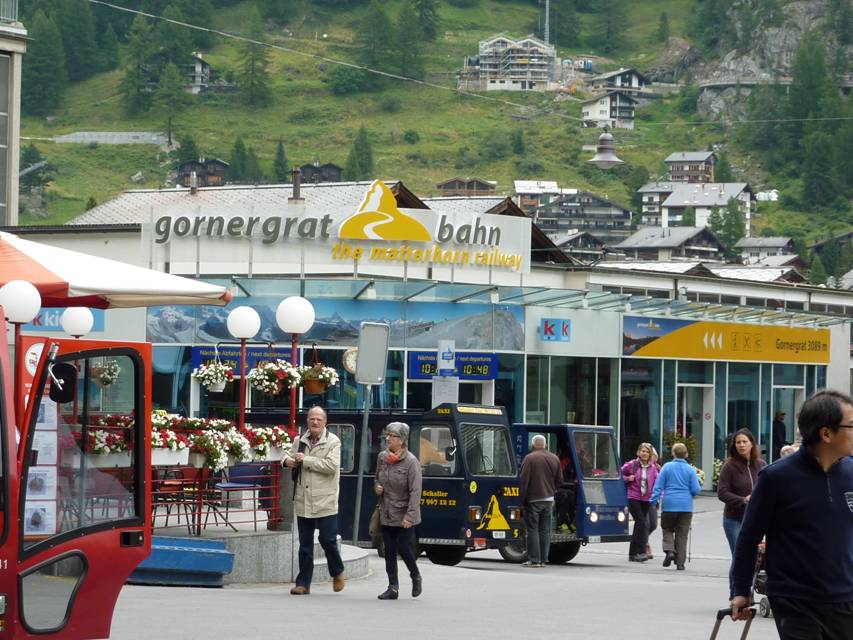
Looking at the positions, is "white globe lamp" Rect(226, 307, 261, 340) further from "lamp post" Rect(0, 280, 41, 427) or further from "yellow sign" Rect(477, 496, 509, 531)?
"lamp post" Rect(0, 280, 41, 427)

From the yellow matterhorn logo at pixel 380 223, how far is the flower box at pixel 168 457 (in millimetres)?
24642

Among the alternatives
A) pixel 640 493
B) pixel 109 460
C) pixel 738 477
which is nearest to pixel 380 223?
pixel 640 493

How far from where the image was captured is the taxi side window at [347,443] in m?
22.6

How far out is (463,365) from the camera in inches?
1358

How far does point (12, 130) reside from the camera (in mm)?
33250

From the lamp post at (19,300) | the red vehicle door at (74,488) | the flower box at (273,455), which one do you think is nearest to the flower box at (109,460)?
the red vehicle door at (74,488)

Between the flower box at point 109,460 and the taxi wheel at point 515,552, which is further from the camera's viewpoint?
the taxi wheel at point 515,552

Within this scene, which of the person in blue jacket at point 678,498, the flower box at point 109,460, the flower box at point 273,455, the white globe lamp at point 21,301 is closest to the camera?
the flower box at point 109,460

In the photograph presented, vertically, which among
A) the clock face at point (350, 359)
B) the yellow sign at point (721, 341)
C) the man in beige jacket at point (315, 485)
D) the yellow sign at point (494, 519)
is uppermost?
the yellow sign at point (721, 341)

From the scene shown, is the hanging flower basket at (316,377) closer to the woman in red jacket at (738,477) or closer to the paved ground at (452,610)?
the paved ground at (452,610)

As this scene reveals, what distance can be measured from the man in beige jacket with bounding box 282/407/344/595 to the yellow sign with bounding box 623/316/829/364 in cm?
2433

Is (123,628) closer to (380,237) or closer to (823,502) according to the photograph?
(823,502)

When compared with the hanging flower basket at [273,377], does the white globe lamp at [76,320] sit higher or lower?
higher

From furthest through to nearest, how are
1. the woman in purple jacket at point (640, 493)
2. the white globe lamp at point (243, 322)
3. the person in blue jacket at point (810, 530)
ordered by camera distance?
the woman in purple jacket at point (640, 493) → the white globe lamp at point (243, 322) → the person in blue jacket at point (810, 530)
